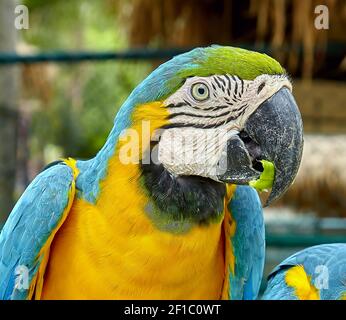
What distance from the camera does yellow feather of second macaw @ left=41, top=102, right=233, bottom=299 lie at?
4.44 ft

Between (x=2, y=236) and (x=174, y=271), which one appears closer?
(x=174, y=271)

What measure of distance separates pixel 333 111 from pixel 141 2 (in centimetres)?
180

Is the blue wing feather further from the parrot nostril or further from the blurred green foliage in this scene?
the blurred green foliage

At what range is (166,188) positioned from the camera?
1348 millimetres

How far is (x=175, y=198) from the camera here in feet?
4.43

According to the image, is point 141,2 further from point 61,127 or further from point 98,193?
point 61,127

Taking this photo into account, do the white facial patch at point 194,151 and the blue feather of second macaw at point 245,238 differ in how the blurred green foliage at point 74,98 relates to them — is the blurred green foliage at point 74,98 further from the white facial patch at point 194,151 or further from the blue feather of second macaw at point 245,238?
the white facial patch at point 194,151

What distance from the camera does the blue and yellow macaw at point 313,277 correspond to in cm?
146

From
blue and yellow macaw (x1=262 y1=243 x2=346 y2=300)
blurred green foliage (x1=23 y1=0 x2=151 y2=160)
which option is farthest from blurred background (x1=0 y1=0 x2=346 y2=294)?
blurred green foliage (x1=23 y1=0 x2=151 y2=160)

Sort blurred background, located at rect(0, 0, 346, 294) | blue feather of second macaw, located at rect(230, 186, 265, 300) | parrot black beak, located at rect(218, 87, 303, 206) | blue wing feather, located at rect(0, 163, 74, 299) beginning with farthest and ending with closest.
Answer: blurred background, located at rect(0, 0, 346, 294) < blue feather of second macaw, located at rect(230, 186, 265, 300) < blue wing feather, located at rect(0, 163, 74, 299) < parrot black beak, located at rect(218, 87, 303, 206)

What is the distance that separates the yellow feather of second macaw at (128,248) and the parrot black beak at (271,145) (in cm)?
18

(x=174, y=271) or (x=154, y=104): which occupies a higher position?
(x=154, y=104)

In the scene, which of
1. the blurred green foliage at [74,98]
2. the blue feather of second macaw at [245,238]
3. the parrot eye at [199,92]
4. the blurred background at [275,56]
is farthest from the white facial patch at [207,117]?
the blurred green foliage at [74,98]

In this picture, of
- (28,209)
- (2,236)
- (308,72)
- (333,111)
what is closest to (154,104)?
(28,209)
